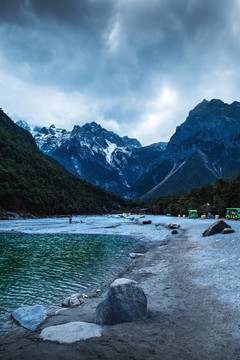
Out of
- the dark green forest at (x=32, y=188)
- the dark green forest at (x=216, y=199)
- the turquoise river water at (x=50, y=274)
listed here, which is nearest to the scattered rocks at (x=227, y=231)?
the turquoise river water at (x=50, y=274)

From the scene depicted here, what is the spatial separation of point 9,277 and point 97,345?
1069 cm

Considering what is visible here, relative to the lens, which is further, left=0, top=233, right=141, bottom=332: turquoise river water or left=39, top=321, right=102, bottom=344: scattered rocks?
left=0, top=233, right=141, bottom=332: turquoise river water

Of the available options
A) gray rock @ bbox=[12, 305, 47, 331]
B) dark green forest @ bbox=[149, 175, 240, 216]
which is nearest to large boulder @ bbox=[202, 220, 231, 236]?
gray rock @ bbox=[12, 305, 47, 331]

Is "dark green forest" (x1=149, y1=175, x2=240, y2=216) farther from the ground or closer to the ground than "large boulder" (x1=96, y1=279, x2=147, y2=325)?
farther from the ground

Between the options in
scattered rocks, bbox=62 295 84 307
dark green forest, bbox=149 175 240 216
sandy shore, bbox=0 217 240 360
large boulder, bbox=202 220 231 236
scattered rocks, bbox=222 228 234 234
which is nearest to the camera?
sandy shore, bbox=0 217 240 360

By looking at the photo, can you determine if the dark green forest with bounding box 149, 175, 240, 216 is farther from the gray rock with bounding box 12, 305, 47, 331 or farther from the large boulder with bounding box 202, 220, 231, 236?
the gray rock with bounding box 12, 305, 47, 331

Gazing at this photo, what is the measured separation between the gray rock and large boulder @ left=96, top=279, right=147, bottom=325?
7.36ft

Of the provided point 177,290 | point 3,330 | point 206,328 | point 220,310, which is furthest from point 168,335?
point 3,330

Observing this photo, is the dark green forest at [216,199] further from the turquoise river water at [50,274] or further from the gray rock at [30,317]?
the gray rock at [30,317]

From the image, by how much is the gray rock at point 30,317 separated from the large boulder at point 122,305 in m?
2.24

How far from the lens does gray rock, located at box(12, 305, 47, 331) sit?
7211 millimetres

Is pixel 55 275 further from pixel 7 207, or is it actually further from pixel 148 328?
pixel 7 207

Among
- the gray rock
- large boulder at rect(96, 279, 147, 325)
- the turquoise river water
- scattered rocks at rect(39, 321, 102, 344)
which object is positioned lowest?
the turquoise river water

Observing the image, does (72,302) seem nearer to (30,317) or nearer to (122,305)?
(30,317)
